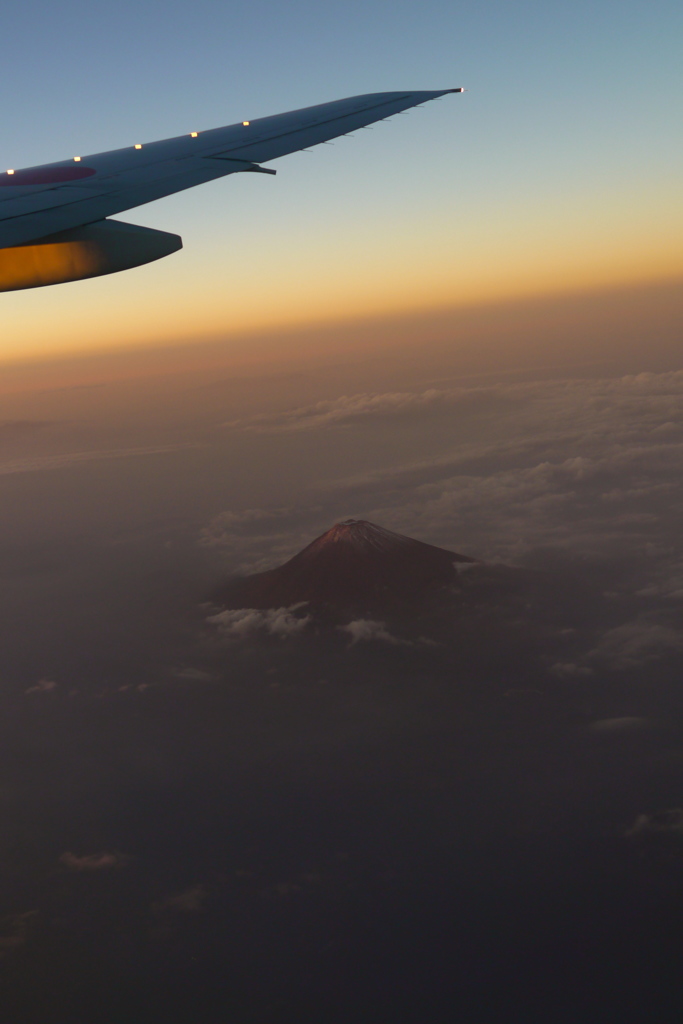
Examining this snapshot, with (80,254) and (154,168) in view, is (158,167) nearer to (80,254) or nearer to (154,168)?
(154,168)

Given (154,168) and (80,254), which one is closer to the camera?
(80,254)

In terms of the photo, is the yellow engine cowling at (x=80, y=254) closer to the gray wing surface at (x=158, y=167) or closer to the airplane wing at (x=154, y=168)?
the airplane wing at (x=154, y=168)

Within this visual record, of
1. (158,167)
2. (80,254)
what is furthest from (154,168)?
(80,254)

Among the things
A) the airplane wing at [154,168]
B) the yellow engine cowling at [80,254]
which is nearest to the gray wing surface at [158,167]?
the airplane wing at [154,168]

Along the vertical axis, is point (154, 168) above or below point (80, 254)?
above

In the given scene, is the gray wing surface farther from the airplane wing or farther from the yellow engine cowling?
the yellow engine cowling

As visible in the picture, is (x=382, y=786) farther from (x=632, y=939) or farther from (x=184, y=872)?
(x=632, y=939)
